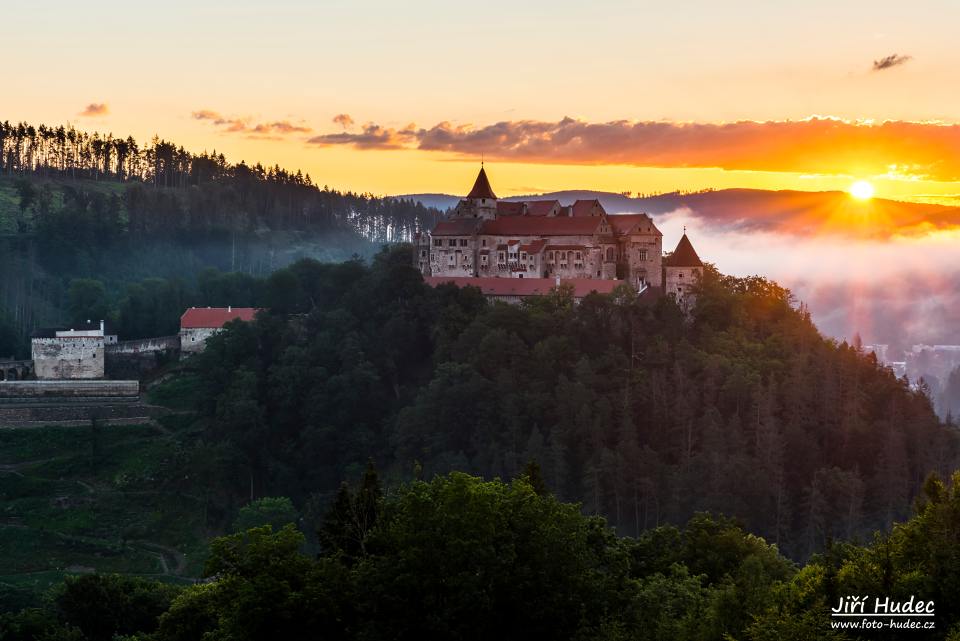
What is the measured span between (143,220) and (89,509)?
61451mm

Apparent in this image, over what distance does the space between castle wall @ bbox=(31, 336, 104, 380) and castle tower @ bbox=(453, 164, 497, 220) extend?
26.4m

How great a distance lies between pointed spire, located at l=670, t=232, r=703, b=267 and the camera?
3204 inches

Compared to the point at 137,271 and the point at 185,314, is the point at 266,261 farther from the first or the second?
the point at 185,314

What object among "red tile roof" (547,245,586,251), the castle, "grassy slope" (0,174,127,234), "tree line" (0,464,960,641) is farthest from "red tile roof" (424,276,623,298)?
"grassy slope" (0,174,127,234)

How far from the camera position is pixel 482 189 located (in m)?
89.1

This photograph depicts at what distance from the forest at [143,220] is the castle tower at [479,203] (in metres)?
24.5

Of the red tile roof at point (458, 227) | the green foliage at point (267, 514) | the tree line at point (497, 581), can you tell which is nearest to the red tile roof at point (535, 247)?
the red tile roof at point (458, 227)

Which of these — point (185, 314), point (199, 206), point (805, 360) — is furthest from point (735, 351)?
point (199, 206)

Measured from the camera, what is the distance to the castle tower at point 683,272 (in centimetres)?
8050

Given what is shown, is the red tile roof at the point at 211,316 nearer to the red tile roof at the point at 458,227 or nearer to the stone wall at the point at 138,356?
the stone wall at the point at 138,356

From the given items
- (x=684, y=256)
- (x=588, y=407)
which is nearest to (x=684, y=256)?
(x=684, y=256)

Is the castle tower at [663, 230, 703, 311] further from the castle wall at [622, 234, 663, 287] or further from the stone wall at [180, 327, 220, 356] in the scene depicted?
the stone wall at [180, 327, 220, 356]

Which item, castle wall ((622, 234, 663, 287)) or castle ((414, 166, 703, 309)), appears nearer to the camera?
castle ((414, 166, 703, 309))

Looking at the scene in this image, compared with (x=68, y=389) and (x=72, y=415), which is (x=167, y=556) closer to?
(x=72, y=415)
